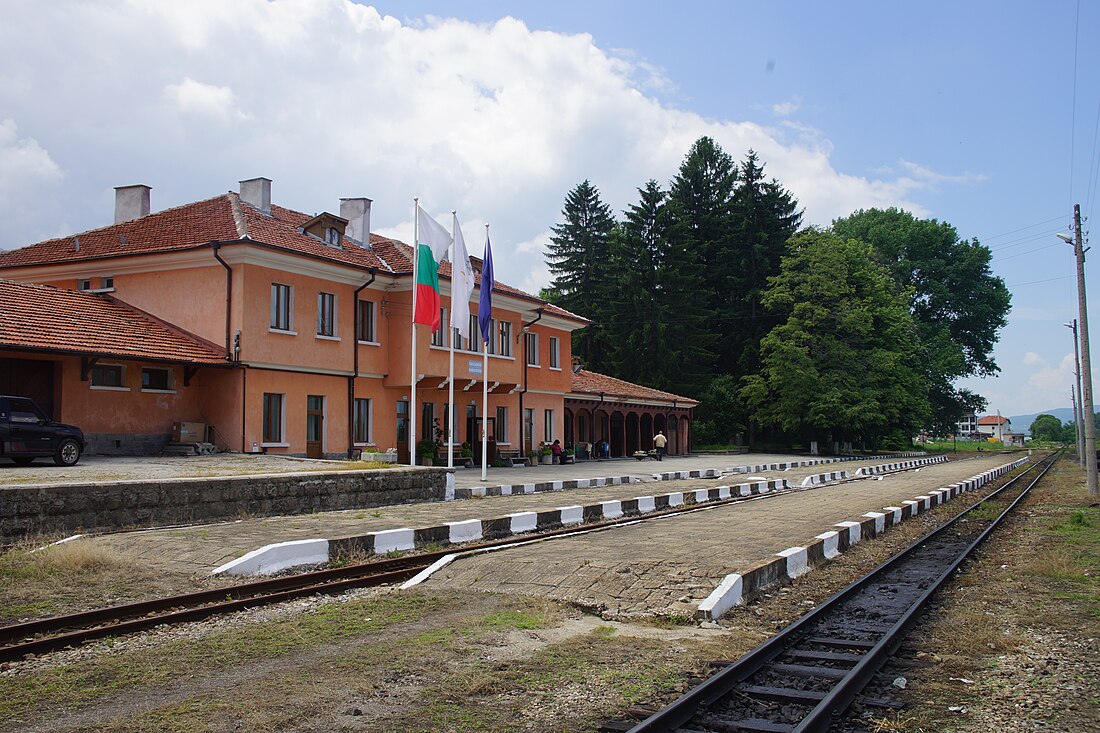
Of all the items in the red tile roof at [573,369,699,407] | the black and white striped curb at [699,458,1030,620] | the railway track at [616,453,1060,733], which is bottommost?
the railway track at [616,453,1060,733]

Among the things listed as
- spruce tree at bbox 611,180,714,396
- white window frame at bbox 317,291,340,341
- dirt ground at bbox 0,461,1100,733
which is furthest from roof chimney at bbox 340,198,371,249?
spruce tree at bbox 611,180,714,396

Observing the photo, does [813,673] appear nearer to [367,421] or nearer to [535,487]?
[535,487]

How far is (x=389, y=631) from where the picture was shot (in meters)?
7.10

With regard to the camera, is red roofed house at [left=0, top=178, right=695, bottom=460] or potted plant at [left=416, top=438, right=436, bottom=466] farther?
potted plant at [left=416, top=438, right=436, bottom=466]

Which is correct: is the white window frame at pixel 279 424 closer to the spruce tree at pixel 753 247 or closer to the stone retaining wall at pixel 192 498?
the stone retaining wall at pixel 192 498

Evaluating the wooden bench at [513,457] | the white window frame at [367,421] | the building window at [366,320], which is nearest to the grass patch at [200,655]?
the white window frame at [367,421]

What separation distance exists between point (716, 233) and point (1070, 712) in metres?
A: 62.8

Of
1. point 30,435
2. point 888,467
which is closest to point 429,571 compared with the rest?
point 30,435

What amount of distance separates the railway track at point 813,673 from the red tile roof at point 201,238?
774 inches

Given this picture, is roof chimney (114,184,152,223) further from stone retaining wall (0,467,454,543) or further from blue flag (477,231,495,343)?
stone retaining wall (0,467,454,543)

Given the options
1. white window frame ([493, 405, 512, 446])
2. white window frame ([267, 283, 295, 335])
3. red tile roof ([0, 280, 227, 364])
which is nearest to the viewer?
red tile roof ([0, 280, 227, 364])

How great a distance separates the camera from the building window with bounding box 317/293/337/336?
2719 cm

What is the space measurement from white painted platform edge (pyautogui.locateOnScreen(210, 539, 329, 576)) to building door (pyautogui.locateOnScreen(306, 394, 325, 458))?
16775mm

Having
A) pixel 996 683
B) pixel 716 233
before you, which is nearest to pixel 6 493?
pixel 996 683
